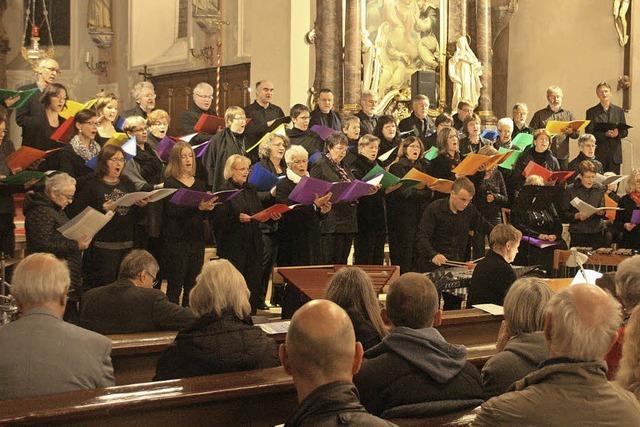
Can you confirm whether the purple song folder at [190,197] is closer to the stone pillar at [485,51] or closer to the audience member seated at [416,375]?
the audience member seated at [416,375]

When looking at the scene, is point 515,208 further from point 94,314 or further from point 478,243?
point 94,314

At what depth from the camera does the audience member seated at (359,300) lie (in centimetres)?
427

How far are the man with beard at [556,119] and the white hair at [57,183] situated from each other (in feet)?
19.6

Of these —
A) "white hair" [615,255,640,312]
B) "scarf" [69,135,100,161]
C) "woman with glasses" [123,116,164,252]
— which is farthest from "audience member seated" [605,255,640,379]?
"scarf" [69,135,100,161]

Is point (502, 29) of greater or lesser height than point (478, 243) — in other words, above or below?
above

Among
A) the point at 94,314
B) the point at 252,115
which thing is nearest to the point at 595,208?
the point at 252,115

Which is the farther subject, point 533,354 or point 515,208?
point 515,208

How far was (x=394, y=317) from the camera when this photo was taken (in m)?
3.68

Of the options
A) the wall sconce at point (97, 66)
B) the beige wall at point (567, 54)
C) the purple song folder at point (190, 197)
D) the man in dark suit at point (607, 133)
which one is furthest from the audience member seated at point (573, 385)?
the wall sconce at point (97, 66)

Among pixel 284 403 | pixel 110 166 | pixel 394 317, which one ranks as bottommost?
pixel 284 403

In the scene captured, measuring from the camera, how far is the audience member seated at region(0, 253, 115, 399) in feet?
11.4

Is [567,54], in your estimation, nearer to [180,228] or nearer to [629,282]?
[180,228]

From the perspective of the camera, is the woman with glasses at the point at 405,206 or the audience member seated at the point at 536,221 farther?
the audience member seated at the point at 536,221

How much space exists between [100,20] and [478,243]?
30.4ft
